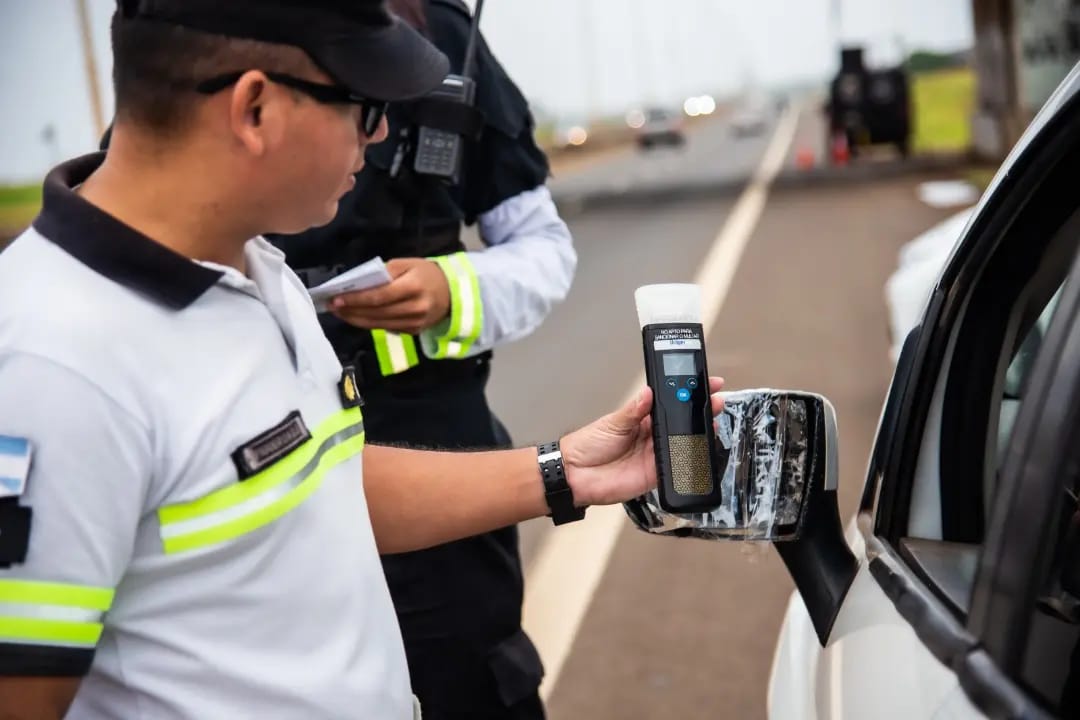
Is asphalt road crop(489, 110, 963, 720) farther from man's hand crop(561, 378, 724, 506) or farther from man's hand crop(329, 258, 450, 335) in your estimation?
man's hand crop(329, 258, 450, 335)

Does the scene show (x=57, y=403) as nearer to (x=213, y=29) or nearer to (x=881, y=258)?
(x=213, y=29)

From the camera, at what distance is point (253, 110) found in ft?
4.98

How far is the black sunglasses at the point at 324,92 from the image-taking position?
4.89ft

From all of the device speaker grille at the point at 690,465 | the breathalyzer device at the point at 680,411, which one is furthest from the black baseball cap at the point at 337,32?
the device speaker grille at the point at 690,465

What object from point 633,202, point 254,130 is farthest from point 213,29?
point 633,202

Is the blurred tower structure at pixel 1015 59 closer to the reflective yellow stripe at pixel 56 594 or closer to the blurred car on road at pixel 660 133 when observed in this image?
the reflective yellow stripe at pixel 56 594

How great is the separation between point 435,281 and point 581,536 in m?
3.52

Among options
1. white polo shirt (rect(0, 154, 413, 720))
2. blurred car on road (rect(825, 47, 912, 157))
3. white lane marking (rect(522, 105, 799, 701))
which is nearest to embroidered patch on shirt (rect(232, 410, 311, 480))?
white polo shirt (rect(0, 154, 413, 720))

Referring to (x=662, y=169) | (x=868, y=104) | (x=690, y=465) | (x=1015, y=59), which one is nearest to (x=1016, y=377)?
(x=690, y=465)

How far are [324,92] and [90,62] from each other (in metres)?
3.28

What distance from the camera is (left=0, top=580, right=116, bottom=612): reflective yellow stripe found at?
1.34m

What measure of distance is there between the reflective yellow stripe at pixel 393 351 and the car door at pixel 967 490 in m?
0.91

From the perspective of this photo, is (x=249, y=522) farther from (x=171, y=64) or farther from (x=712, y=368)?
(x=712, y=368)

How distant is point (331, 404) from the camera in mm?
1690
